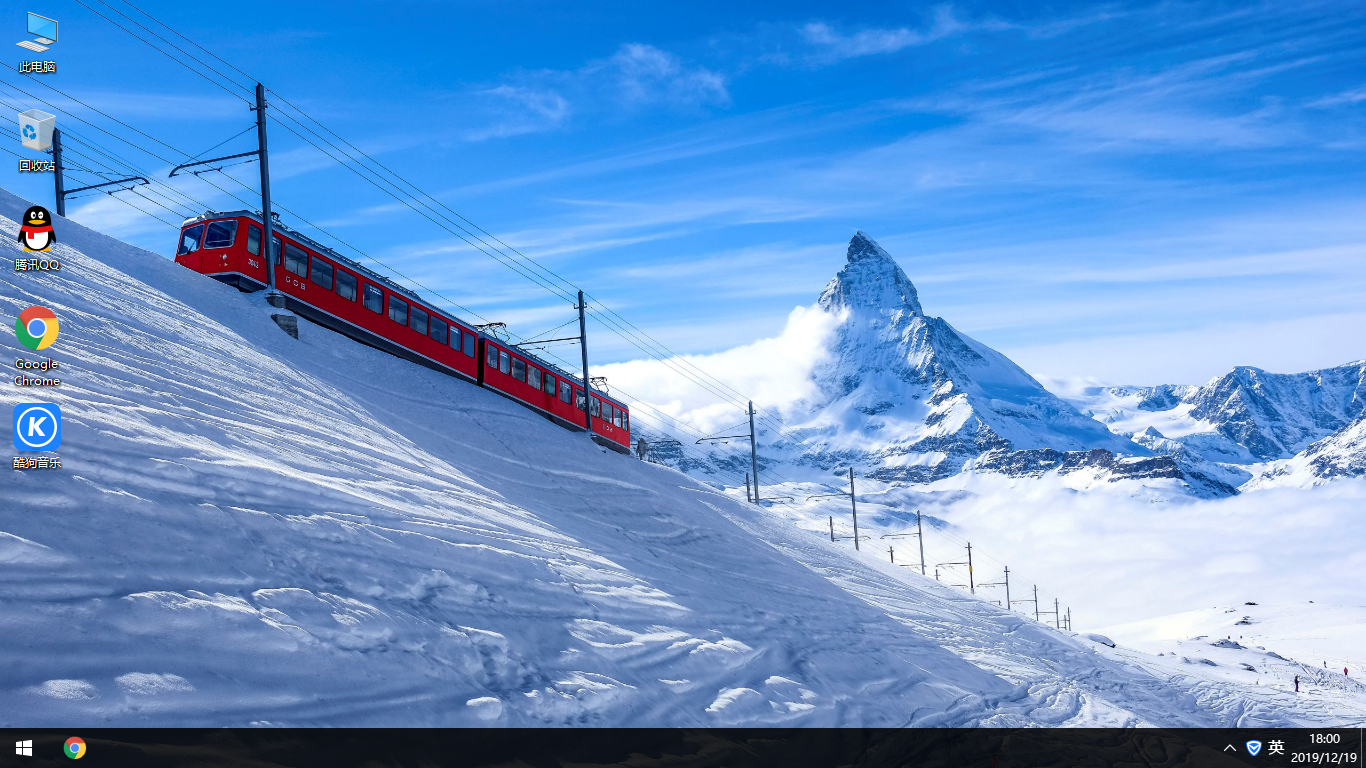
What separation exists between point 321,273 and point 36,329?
16.4 m

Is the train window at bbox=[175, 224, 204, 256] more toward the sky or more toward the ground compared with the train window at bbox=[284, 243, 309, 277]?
more toward the sky

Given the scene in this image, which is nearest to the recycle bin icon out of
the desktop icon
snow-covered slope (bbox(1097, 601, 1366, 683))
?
the desktop icon

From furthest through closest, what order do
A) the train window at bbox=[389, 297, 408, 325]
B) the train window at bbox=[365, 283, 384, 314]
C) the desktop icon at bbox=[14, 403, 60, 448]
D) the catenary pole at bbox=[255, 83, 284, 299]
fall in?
the train window at bbox=[389, 297, 408, 325]
the train window at bbox=[365, 283, 384, 314]
the catenary pole at bbox=[255, 83, 284, 299]
the desktop icon at bbox=[14, 403, 60, 448]

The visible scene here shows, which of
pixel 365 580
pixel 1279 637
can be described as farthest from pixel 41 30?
pixel 1279 637

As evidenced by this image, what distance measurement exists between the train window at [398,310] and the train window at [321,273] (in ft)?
8.08

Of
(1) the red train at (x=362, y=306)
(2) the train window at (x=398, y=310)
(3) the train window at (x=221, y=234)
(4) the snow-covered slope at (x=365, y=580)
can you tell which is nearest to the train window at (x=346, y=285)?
(1) the red train at (x=362, y=306)

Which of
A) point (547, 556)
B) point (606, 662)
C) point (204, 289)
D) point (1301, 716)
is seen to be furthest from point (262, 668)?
point (1301, 716)

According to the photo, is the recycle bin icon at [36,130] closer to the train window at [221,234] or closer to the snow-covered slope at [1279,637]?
the train window at [221,234]

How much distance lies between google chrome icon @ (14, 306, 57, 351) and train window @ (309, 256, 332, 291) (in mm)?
15330

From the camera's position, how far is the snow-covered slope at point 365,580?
282 inches

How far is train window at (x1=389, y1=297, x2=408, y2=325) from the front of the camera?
1092 inches

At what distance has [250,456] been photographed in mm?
11852

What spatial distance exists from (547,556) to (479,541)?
1439 mm
